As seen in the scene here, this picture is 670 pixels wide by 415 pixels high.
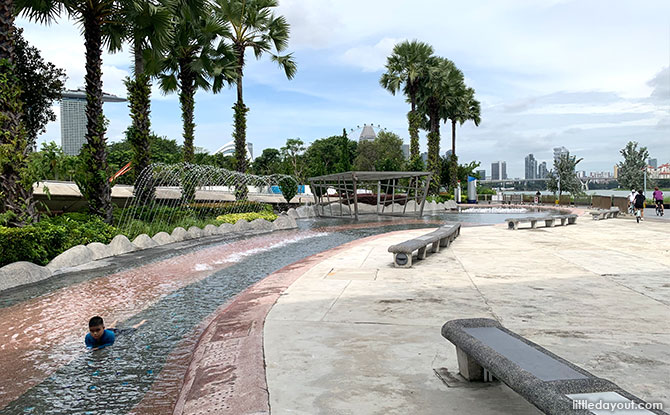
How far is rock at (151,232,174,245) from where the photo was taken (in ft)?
51.8

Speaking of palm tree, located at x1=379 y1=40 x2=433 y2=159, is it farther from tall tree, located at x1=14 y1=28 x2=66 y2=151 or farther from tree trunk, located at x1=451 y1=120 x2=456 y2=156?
tall tree, located at x1=14 y1=28 x2=66 y2=151

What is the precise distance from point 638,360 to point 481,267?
5511mm

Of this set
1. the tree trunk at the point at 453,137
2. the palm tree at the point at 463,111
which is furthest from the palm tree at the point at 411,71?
the tree trunk at the point at 453,137

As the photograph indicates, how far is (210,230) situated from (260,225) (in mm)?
3139

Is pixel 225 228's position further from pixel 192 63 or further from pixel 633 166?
pixel 633 166

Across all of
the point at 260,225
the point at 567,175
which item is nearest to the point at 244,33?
the point at 260,225

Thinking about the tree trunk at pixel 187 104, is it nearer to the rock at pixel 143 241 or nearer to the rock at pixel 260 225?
the rock at pixel 260 225

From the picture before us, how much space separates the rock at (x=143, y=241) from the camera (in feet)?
48.0

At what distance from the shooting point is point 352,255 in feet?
40.1

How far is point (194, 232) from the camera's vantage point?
58.6 ft

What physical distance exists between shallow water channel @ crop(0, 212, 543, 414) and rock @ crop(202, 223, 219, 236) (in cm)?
466

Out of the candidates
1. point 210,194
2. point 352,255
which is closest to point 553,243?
point 352,255

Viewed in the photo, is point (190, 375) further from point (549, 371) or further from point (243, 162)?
point (243, 162)

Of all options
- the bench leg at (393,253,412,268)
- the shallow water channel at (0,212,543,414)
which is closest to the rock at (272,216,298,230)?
the shallow water channel at (0,212,543,414)
